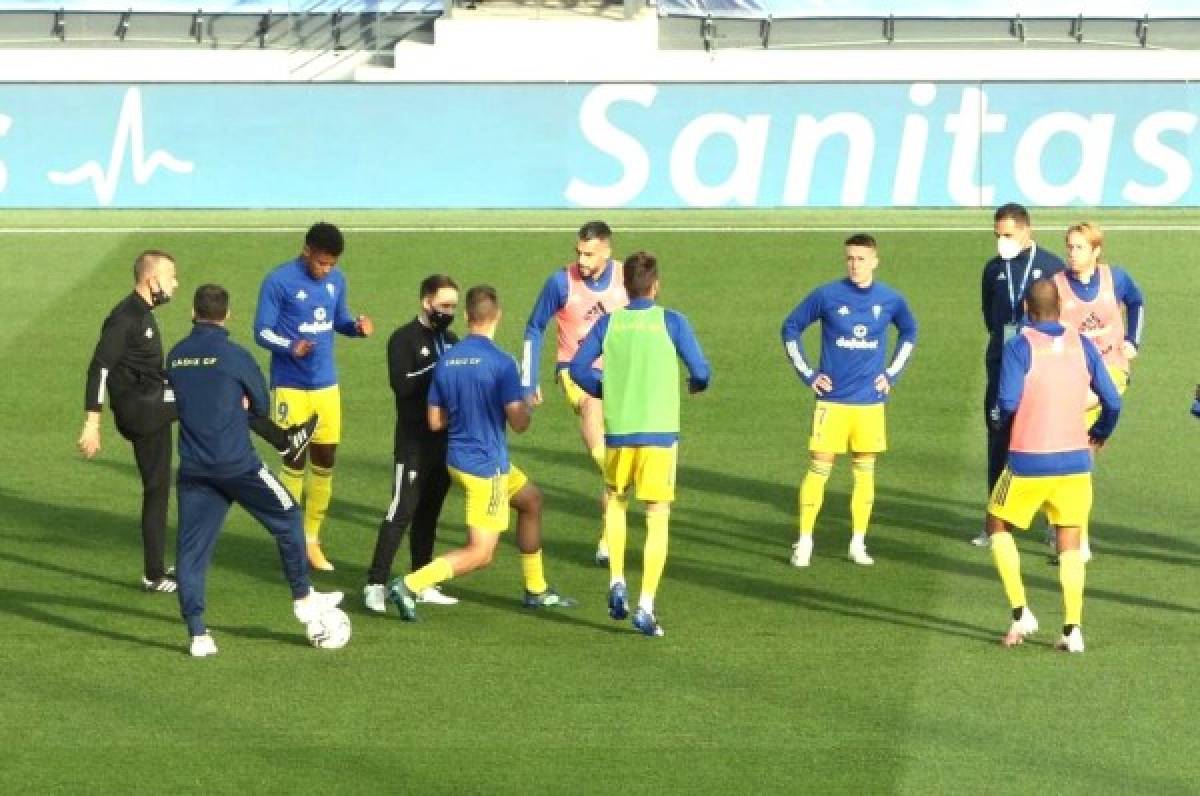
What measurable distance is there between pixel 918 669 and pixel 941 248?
15.4 metres

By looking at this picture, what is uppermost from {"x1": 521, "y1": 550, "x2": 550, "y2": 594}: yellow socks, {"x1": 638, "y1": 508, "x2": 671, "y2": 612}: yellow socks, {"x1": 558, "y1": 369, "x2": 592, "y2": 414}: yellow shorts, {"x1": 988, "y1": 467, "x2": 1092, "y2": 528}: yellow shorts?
{"x1": 988, "y1": 467, "x2": 1092, "y2": 528}: yellow shorts

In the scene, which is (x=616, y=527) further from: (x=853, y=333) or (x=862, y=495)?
(x=853, y=333)

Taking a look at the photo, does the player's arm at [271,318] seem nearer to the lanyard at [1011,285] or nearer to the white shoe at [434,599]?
the white shoe at [434,599]

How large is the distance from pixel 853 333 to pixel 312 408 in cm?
367

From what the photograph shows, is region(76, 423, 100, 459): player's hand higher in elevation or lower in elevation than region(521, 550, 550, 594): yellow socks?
higher

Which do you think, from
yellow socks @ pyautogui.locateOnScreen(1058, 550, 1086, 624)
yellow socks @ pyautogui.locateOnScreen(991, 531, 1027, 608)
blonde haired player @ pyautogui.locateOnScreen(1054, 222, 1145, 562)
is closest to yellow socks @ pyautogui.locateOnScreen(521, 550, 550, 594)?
yellow socks @ pyautogui.locateOnScreen(991, 531, 1027, 608)

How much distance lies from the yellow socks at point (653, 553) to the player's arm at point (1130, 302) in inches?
155

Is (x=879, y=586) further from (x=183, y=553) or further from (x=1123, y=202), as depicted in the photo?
(x=1123, y=202)

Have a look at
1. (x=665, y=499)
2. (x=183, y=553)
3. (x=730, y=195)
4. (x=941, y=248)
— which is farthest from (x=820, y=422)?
(x=730, y=195)

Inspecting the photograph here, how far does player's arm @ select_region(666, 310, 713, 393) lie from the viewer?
13.7 metres

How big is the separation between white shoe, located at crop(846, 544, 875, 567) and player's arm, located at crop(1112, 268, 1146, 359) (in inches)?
87.8

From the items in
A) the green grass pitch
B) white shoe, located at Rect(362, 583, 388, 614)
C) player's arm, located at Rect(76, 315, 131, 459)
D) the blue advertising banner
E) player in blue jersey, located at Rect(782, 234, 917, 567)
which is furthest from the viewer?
the blue advertising banner

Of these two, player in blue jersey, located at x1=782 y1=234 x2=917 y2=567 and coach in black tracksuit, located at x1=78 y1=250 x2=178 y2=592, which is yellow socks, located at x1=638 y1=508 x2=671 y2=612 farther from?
coach in black tracksuit, located at x1=78 y1=250 x2=178 y2=592

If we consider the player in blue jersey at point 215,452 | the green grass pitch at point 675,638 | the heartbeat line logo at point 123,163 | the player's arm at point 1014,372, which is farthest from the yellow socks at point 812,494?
the heartbeat line logo at point 123,163
